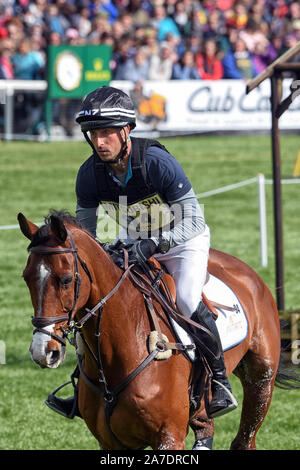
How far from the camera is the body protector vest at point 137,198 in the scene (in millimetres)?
5398

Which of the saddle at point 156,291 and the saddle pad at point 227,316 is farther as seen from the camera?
the saddle pad at point 227,316

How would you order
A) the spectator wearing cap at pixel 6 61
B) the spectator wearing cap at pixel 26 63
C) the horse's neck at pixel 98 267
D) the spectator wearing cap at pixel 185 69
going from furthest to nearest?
the spectator wearing cap at pixel 185 69
the spectator wearing cap at pixel 26 63
the spectator wearing cap at pixel 6 61
the horse's neck at pixel 98 267

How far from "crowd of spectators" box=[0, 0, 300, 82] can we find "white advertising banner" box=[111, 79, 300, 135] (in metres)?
0.94

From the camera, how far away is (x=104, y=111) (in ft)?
16.9

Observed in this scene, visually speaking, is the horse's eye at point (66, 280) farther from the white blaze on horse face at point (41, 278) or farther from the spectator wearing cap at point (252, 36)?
the spectator wearing cap at point (252, 36)

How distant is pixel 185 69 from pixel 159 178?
17.0m

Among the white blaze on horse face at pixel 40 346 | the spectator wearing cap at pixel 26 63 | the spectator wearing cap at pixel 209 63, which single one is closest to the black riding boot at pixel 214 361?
the white blaze on horse face at pixel 40 346

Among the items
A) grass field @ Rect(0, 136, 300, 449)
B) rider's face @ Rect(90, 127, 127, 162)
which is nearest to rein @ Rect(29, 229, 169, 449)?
rider's face @ Rect(90, 127, 127, 162)

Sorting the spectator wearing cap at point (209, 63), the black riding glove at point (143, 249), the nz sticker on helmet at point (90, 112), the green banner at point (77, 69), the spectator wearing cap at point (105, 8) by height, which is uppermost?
the spectator wearing cap at point (105, 8)

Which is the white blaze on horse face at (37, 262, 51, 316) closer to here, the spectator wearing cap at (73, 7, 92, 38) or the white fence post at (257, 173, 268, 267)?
the white fence post at (257, 173, 268, 267)

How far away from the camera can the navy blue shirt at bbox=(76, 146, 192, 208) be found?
5.37 metres

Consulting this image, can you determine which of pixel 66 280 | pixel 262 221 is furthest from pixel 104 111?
pixel 262 221

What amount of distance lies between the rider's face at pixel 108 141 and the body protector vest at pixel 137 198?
0.45ft

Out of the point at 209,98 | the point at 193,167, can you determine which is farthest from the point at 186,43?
the point at 193,167
